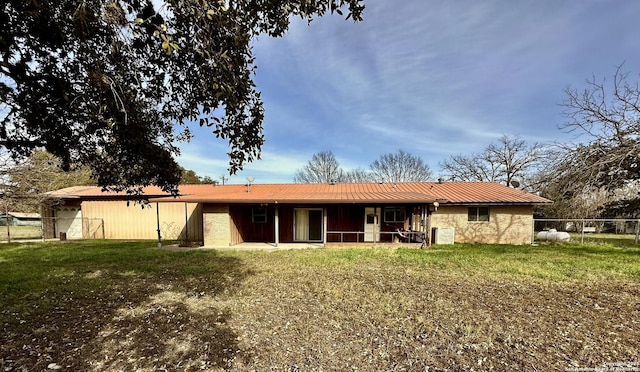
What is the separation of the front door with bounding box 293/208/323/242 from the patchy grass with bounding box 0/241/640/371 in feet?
18.7

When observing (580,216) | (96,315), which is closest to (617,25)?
(580,216)

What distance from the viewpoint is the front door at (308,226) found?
15375 mm

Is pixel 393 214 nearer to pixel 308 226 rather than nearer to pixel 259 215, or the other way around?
pixel 308 226

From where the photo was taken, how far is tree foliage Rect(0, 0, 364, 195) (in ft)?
10.5

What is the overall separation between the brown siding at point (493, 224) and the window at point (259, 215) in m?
9.45

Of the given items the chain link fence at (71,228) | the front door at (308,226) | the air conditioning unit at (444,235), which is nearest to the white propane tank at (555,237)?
the air conditioning unit at (444,235)

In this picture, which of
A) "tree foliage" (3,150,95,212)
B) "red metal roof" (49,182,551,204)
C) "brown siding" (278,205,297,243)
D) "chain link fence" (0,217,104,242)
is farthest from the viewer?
"chain link fence" (0,217,104,242)

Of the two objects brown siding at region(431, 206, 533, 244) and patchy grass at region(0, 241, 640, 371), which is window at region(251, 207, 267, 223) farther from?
brown siding at region(431, 206, 533, 244)

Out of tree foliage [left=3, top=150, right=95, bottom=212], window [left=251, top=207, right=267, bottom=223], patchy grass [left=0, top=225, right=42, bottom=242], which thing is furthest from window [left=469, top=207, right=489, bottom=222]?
patchy grass [left=0, top=225, right=42, bottom=242]

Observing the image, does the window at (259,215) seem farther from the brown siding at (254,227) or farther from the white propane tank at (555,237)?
the white propane tank at (555,237)

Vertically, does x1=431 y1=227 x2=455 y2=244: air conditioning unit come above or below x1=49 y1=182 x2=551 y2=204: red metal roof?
below

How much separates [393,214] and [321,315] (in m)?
10.6

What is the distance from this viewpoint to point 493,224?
15.3 m

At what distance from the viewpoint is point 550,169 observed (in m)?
8.66
